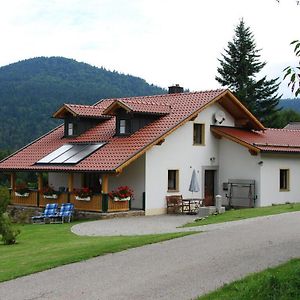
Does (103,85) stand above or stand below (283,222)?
above

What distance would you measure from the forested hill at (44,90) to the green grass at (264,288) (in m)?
76.9

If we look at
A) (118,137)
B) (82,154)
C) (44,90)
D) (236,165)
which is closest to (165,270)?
(82,154)

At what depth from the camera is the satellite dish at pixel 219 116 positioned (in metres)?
31.1

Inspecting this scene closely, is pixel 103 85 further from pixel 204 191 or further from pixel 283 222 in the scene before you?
pixel 283 222

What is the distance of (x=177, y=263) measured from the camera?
12.2 metres

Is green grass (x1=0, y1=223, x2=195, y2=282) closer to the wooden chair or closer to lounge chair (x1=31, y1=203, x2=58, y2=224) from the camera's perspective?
lounge chair (x1=31, y1=203, x2=58, y2=224)

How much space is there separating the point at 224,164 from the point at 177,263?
1894 cm

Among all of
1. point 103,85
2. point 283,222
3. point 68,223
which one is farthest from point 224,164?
point 103,85

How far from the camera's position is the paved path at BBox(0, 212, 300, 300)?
33.6 ft

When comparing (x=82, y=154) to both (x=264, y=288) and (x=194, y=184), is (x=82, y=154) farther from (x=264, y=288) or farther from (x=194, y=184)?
(x=264, y=288)

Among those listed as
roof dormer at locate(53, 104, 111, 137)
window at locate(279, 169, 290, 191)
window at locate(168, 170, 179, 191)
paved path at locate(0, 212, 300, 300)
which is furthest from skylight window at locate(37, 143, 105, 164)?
paved path at locate(0, 212, 300, 300)

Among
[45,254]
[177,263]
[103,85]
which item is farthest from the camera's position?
[103,85]

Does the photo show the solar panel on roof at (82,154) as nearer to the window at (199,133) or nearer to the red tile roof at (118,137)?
the red tile roof at (118,137)

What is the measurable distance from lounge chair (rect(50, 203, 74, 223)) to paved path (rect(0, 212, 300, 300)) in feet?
36.5
